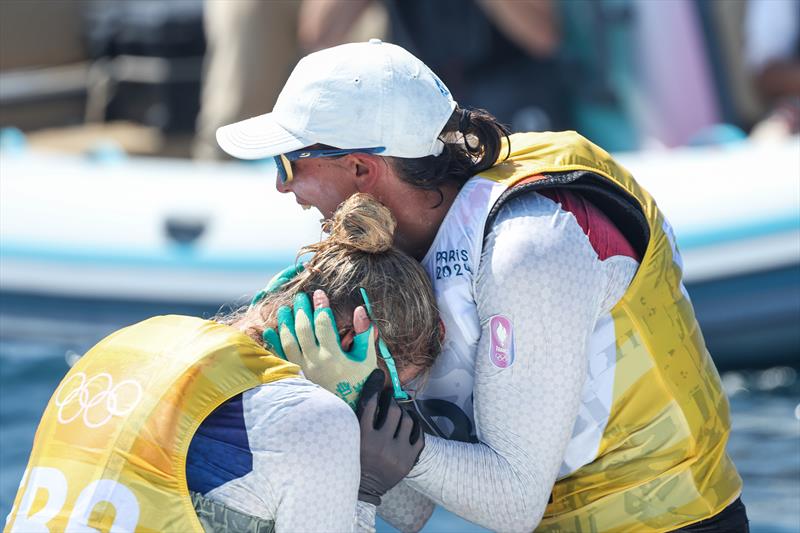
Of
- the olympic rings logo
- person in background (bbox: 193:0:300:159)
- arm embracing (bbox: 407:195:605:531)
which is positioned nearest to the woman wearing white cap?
arm embracing (bbox: 407:195:605:531)

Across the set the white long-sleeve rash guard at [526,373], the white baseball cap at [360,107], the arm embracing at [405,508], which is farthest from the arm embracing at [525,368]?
the arm embracing at [405,508]

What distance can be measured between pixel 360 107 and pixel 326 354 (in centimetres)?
45

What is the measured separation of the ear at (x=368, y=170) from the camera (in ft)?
7.22

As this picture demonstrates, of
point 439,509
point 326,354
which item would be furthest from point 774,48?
point 326,354

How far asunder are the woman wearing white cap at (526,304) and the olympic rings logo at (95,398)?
53cm

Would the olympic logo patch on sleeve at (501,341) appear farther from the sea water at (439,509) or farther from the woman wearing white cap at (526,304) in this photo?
the sea water at (439,509)

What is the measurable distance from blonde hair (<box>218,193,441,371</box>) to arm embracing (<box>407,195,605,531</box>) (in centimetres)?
12

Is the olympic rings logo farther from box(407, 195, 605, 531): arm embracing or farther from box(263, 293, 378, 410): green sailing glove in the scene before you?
box(407, 195, 605, 531): arm embracing

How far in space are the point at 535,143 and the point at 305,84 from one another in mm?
446

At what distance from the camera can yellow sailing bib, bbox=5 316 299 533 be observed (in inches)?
67.4

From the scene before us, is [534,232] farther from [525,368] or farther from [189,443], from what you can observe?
[189,443]

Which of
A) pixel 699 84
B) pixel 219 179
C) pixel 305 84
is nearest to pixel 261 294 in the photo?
pixel 305 84

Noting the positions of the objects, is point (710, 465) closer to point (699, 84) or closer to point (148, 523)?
point (148, 523)

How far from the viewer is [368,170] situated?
87.2 inches
